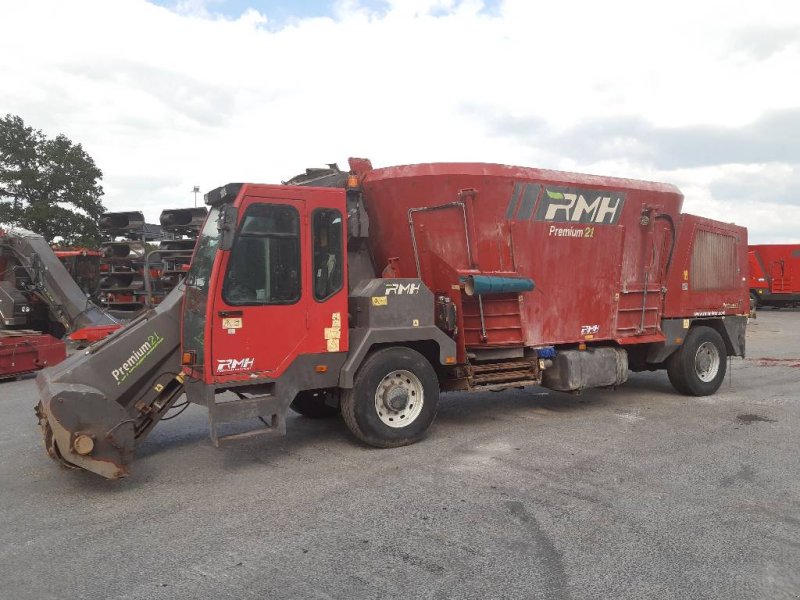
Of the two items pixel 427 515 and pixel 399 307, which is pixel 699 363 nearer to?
pixel 399 307

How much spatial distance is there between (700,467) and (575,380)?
2.09m

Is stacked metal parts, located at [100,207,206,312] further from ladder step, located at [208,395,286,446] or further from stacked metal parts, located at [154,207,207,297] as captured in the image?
ladder step, located at [208,395,286,446]

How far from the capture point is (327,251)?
584 cm

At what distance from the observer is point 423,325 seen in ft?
20.7

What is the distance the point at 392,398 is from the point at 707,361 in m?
5.69

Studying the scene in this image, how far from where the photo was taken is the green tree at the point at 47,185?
35562 millimetres

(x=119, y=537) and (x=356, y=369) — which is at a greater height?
(x=356, y=369)

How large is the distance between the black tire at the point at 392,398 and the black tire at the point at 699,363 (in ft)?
14.8

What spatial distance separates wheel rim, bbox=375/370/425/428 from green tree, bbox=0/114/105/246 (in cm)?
3498

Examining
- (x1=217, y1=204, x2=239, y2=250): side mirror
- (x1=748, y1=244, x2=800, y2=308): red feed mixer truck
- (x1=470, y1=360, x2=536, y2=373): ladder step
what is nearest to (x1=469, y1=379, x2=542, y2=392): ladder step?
(x1=470, y1=360, x2=536, y2=373): ladder step

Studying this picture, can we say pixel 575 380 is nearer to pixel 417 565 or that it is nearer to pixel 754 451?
pixel 754 451

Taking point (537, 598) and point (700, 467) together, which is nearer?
point (537, 598)

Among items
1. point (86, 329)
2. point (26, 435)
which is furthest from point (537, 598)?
point (86, 329)

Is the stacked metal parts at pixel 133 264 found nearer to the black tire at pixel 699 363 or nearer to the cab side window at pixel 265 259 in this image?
the cab side window at pixel 265 259
